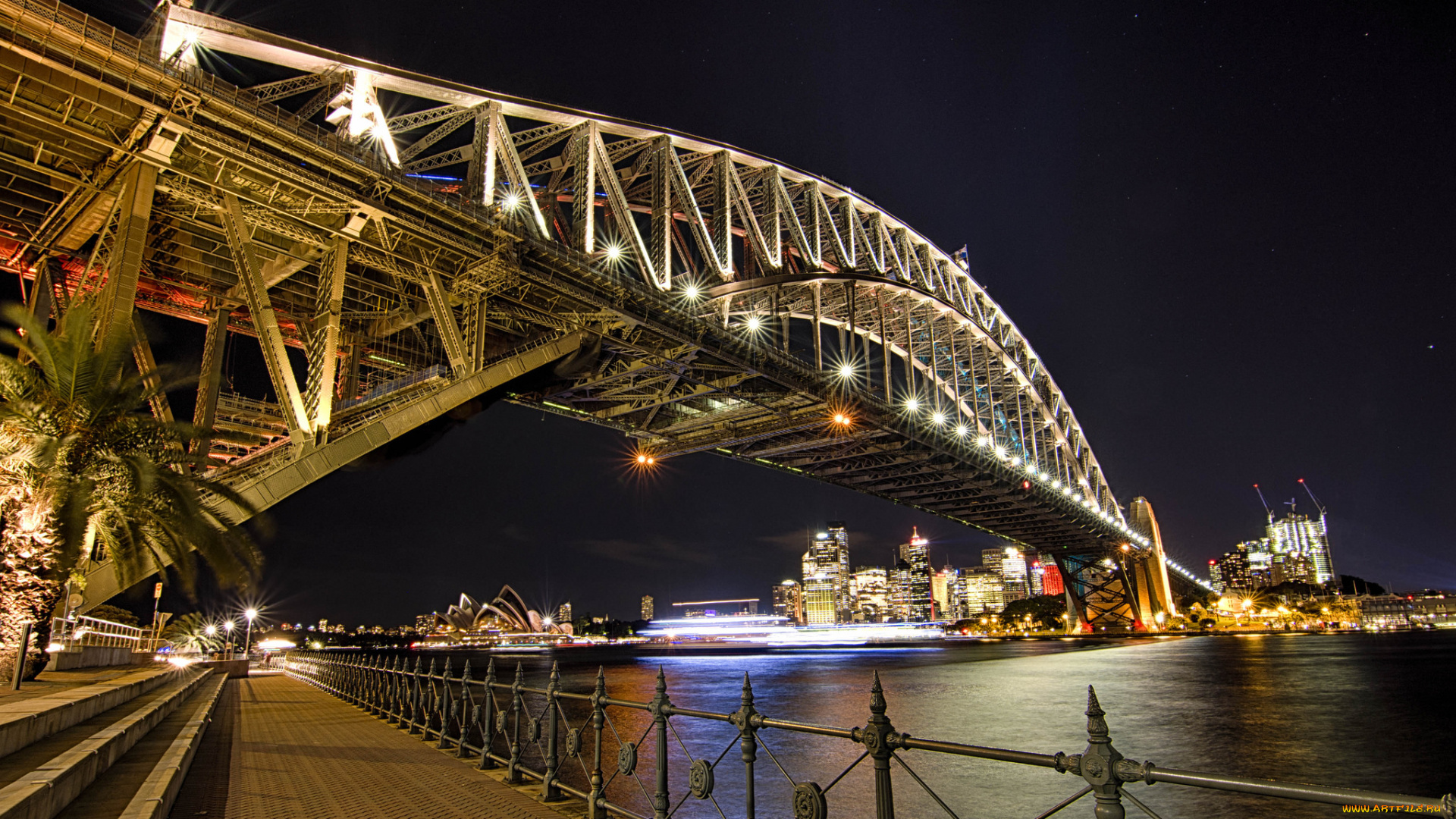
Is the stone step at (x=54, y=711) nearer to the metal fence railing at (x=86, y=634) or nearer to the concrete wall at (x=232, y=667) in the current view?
the metal fence railing at (x=86, y=634)

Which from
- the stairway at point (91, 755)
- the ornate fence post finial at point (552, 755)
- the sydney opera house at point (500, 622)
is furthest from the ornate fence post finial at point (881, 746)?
the sydney opera house at point (500, 622)

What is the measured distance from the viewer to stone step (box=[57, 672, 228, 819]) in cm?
502

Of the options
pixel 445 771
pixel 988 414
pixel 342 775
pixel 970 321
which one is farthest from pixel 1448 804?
pixel 988 414

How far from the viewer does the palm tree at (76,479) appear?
10.8 metres

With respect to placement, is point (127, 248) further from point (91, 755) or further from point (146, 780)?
point (91, 755)

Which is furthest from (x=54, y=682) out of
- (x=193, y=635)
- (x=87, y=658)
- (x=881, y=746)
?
(x=193, y=635)

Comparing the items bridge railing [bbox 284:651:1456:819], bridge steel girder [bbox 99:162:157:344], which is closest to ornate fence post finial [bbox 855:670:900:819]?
bridge railing [bbox 284:651:1456:819]

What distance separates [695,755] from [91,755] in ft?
34.6

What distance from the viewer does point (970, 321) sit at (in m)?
64.8

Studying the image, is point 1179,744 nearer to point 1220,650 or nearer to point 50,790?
point 50,790

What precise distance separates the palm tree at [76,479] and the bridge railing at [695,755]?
181 inches

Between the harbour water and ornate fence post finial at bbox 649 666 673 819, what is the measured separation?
1.67ft

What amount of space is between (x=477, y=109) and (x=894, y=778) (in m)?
24.3

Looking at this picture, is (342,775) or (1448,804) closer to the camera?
(1448,804)
